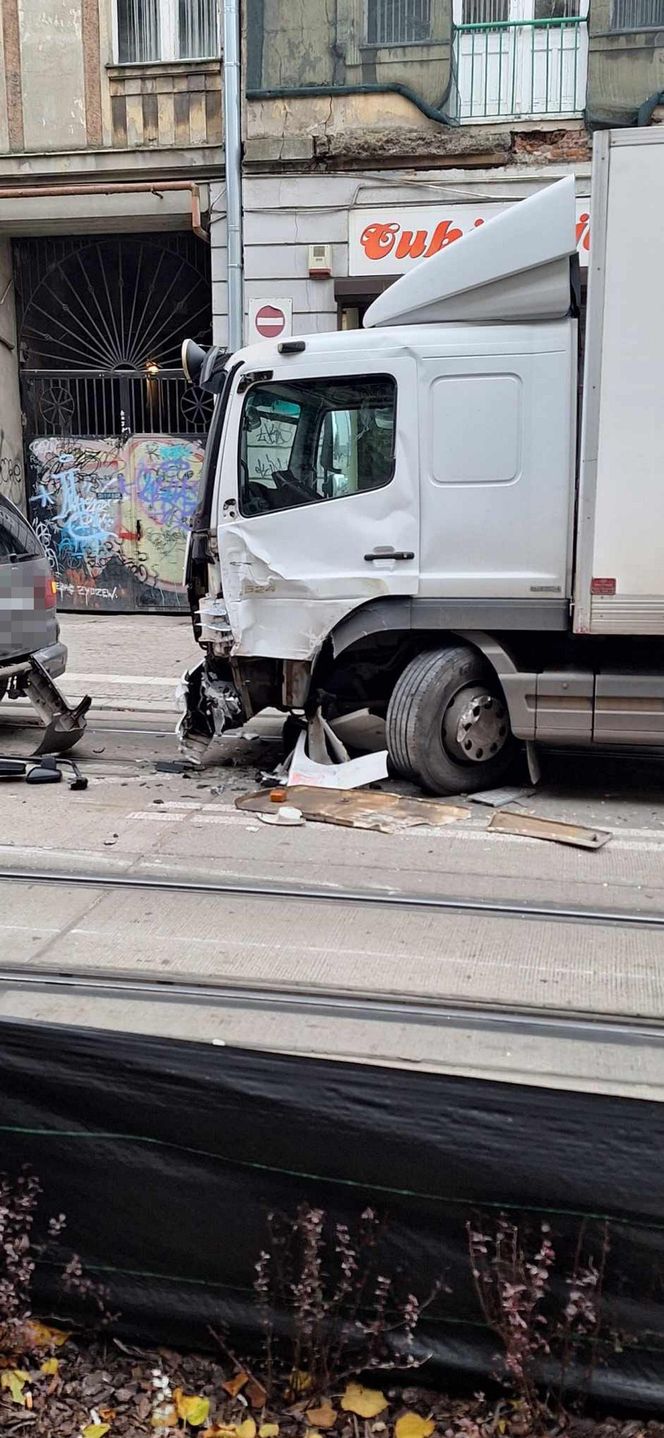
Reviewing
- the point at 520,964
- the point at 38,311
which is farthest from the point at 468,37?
the point at 520,964

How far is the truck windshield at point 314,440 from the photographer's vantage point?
7109mm

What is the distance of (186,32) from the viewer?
1470 cm

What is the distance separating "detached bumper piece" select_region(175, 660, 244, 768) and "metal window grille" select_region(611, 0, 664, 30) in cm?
971

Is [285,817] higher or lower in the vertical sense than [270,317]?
lower

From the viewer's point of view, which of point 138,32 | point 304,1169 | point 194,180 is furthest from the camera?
point 138,32

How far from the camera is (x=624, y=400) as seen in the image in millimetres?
6422

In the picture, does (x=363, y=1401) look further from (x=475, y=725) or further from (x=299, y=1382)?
(x=475, y=725)

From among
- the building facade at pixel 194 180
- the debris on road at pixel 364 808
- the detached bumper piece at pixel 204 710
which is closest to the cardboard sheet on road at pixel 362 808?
the debris on road at pixel 364 808

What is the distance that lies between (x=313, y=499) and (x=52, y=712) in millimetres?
2511

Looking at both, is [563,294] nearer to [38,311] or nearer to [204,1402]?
[204,1402]

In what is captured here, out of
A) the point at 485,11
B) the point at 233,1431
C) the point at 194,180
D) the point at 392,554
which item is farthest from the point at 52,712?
the point at 485,11

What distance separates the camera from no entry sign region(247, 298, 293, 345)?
1438 cm

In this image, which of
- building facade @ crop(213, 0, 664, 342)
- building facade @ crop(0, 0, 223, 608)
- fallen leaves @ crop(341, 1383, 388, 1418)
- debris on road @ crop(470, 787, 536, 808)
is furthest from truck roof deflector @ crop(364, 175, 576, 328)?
building facade @ crop(0, 0, 223, 608)

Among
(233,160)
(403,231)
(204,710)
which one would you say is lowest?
(204,710)
